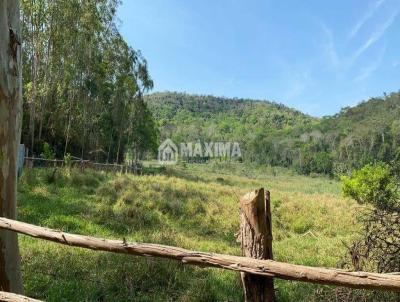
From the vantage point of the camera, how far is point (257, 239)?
2396mm

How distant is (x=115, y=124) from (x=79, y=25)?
46.5ft

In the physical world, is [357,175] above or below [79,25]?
below

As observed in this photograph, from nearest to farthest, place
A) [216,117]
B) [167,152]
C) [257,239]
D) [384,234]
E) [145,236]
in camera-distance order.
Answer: [257,239]
[384,234]
[145,236]
[167,152]
[216,117]

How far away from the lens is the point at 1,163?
13.5ft

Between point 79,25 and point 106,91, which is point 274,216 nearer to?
point 79,25

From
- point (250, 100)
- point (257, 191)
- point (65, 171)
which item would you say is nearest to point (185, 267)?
point (257, 191)

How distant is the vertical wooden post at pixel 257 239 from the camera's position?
92.4 inches

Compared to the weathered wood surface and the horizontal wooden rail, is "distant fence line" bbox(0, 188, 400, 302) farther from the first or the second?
the weathered wood surface

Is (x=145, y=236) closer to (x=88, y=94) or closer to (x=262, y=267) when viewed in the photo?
(x=262, y=267)

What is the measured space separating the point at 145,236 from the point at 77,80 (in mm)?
23820

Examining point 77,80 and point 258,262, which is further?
point 77,80

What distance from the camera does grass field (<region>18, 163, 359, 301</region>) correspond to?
18.9 feet

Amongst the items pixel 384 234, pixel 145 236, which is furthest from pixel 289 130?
pixel 384 234

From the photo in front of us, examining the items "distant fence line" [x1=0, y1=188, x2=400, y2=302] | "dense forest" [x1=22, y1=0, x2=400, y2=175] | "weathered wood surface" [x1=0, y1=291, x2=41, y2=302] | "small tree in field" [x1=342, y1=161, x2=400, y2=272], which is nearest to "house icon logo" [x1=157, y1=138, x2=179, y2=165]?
"dense forest" [x1=22, y1=0, x2=400, y2=175]
